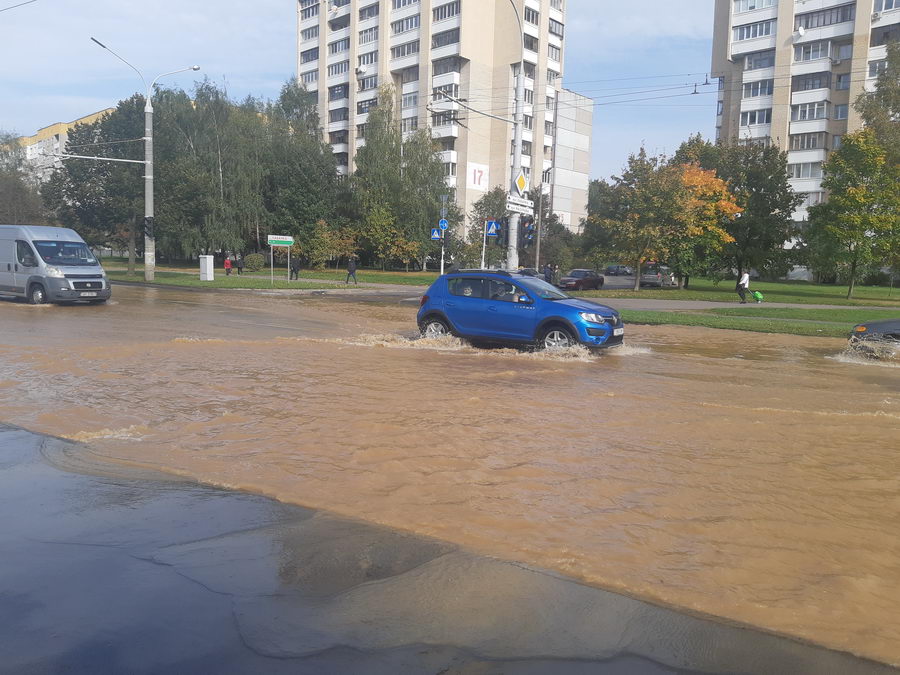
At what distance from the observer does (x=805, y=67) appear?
6406 centimetres

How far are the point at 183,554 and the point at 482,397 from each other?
5410 millimetres

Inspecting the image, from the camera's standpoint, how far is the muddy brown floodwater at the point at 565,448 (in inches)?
164

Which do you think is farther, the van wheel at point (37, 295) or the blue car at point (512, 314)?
the van wheel at point (37, 295)

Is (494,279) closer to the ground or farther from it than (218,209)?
closer to the ground

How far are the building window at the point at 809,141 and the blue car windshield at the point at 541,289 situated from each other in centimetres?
6125

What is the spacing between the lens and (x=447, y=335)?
552 inches

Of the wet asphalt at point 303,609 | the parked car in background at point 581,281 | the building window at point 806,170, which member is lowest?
the wet asphalt at point 303,609

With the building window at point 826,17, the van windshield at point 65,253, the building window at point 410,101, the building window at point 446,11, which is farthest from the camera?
the building window at point 410,101

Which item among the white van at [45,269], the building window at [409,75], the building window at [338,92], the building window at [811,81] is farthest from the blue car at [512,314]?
the building window at [338,92]

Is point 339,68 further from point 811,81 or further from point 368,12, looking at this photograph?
point 811,81

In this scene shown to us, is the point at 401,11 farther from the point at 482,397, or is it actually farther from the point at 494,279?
the point at 482,397

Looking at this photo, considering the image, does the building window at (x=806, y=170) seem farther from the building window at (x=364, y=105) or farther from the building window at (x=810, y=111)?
the building window at (x=364, y=105)

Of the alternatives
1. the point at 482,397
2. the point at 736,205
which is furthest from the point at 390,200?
the point at 482,397

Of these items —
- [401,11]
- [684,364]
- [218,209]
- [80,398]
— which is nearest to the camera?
[80,398]
